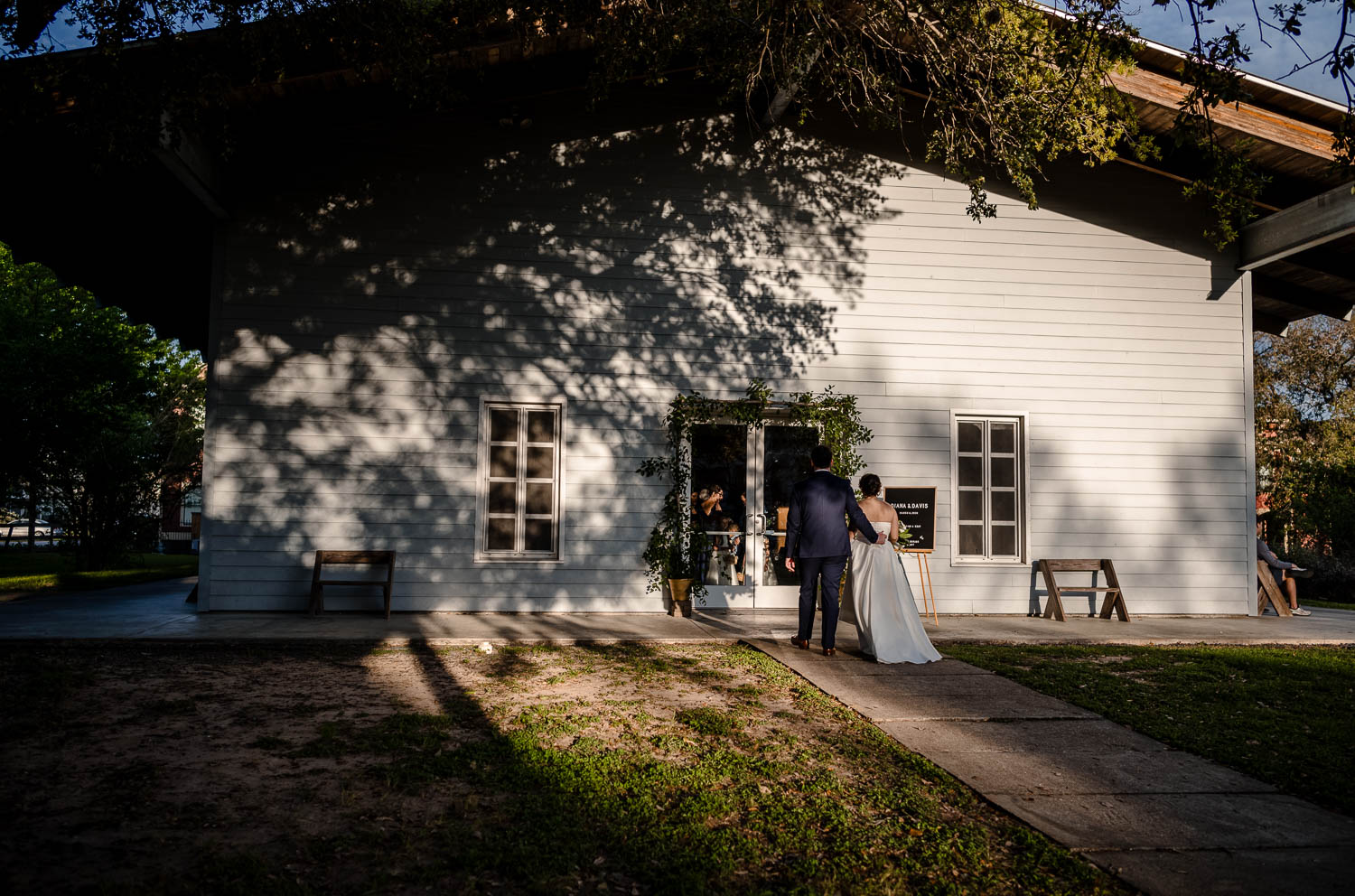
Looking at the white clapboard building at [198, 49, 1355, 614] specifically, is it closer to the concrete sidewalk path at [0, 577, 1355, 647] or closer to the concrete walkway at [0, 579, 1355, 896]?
the concrete sidewalk path at [0, 577, 1355, 647]

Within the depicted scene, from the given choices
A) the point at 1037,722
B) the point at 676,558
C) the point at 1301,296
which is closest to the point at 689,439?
the point at 676,558

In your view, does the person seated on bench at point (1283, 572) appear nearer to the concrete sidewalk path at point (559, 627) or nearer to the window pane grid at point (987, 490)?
the concrete sidewalk path at point (559, 627)

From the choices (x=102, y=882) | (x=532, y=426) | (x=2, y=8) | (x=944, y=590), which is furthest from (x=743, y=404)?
(x=102, y=882)

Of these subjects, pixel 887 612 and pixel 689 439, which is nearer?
pixel 887 612

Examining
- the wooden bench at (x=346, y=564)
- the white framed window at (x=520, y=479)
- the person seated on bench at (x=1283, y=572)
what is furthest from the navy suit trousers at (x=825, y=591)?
the person seated on bench at (x=1283, y=572)

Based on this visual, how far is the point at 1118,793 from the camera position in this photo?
13.4 ft

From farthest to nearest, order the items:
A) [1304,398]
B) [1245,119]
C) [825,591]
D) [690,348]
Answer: [1304,398] → [690,348] → [1245,119] → [825,591]

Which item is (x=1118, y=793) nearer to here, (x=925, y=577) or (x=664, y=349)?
(x=925, y=577)

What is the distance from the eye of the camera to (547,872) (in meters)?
3.06

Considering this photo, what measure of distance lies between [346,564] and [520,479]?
6.56ft

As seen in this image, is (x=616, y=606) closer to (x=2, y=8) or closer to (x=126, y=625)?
(x=126, y=625)

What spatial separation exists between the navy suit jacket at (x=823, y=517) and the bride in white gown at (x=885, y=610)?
218mm

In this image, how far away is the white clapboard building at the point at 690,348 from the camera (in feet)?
31.3

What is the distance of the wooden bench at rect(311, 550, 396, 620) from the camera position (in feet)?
30.3
